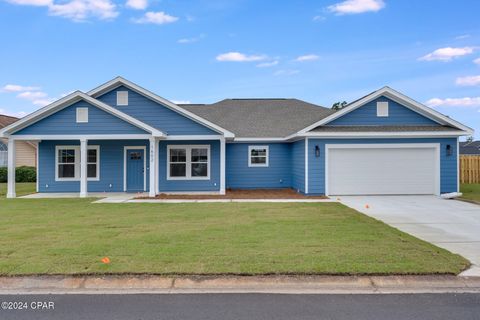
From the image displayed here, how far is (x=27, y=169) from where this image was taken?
86.3 ft

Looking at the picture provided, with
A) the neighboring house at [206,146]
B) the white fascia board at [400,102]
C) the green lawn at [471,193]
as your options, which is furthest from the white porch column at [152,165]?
the green lawn at [471,193]

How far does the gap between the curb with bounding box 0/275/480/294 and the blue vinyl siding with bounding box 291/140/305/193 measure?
425 inches

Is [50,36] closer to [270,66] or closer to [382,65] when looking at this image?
[270,66]

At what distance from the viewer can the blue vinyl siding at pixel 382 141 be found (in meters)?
15.3

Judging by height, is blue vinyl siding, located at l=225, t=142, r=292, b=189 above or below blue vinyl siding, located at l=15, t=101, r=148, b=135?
below

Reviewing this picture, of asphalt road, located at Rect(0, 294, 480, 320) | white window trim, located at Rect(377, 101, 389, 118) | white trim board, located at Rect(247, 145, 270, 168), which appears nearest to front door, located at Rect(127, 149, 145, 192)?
white trim board, located at Rect(247, 145, 270, 168)

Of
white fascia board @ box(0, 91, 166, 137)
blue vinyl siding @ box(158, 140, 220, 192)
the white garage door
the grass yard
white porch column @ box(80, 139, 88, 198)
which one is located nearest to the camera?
the grass yard

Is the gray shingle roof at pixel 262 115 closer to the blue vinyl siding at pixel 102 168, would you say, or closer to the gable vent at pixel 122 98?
the gable vent at pixel 122 98

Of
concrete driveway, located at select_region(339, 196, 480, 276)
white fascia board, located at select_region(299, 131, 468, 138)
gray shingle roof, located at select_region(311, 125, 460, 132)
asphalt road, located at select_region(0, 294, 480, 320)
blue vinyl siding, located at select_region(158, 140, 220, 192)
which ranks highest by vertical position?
gray shingle roof, located at select_region(311, 125, 460, 132)

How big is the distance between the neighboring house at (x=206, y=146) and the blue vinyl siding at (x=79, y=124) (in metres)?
0.04

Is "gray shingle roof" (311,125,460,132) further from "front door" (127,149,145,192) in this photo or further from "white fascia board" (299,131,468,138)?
"front door" (127,149,145,192)

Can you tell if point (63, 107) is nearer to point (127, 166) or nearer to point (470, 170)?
point (127, 166)

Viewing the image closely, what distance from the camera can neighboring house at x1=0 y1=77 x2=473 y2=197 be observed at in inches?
583

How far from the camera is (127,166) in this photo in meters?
17.0
